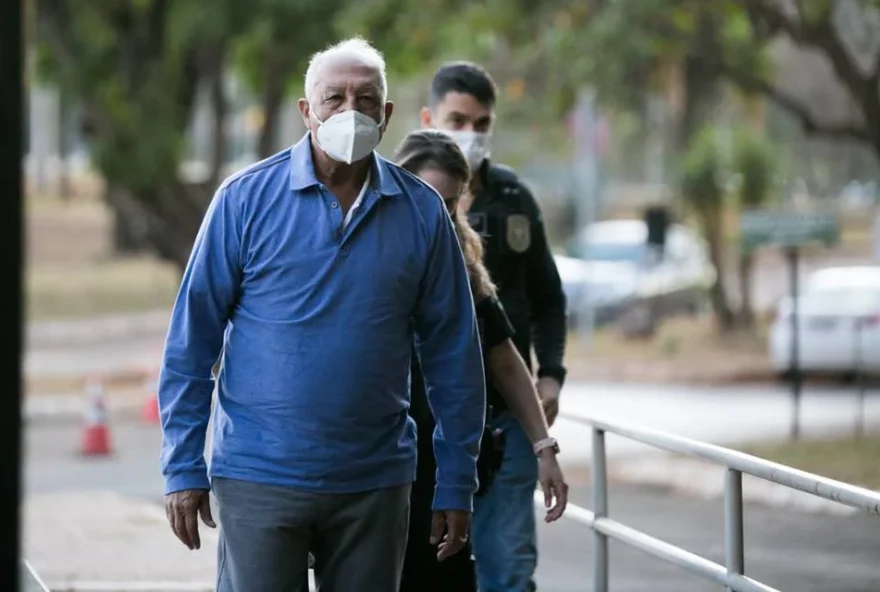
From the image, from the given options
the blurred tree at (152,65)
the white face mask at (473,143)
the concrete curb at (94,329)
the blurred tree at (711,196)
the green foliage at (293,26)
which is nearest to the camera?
the white face mask at (473,143)

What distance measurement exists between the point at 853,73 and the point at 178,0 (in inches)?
448

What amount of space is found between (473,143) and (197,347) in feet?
5.80

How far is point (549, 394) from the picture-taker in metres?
6.03

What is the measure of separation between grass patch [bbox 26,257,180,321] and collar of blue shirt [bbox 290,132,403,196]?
32.3m

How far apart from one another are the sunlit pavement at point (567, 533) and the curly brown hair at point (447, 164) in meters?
2.94

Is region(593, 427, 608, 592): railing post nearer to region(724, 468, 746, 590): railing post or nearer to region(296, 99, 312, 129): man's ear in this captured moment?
region(724, 468, 746, 590): railing post

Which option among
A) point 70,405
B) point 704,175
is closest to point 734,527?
point 70,405

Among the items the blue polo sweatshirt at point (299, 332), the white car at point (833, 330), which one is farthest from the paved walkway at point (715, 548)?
the white car at point (833, 330)

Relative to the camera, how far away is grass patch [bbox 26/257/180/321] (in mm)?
40125

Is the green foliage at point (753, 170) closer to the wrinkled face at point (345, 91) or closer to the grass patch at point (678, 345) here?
the grass patch at point (678, 345)

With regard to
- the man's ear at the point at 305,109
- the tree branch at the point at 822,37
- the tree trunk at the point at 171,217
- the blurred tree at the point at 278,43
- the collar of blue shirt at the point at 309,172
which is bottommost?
the collar of blue shirt at the point at 309,172

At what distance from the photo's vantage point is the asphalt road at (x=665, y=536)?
9.50m

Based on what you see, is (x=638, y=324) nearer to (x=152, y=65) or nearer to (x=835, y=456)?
(x=152, y=65)

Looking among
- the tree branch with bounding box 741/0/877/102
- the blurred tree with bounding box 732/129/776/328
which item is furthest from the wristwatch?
the blurred tree with bounding box 732/129/776/328
